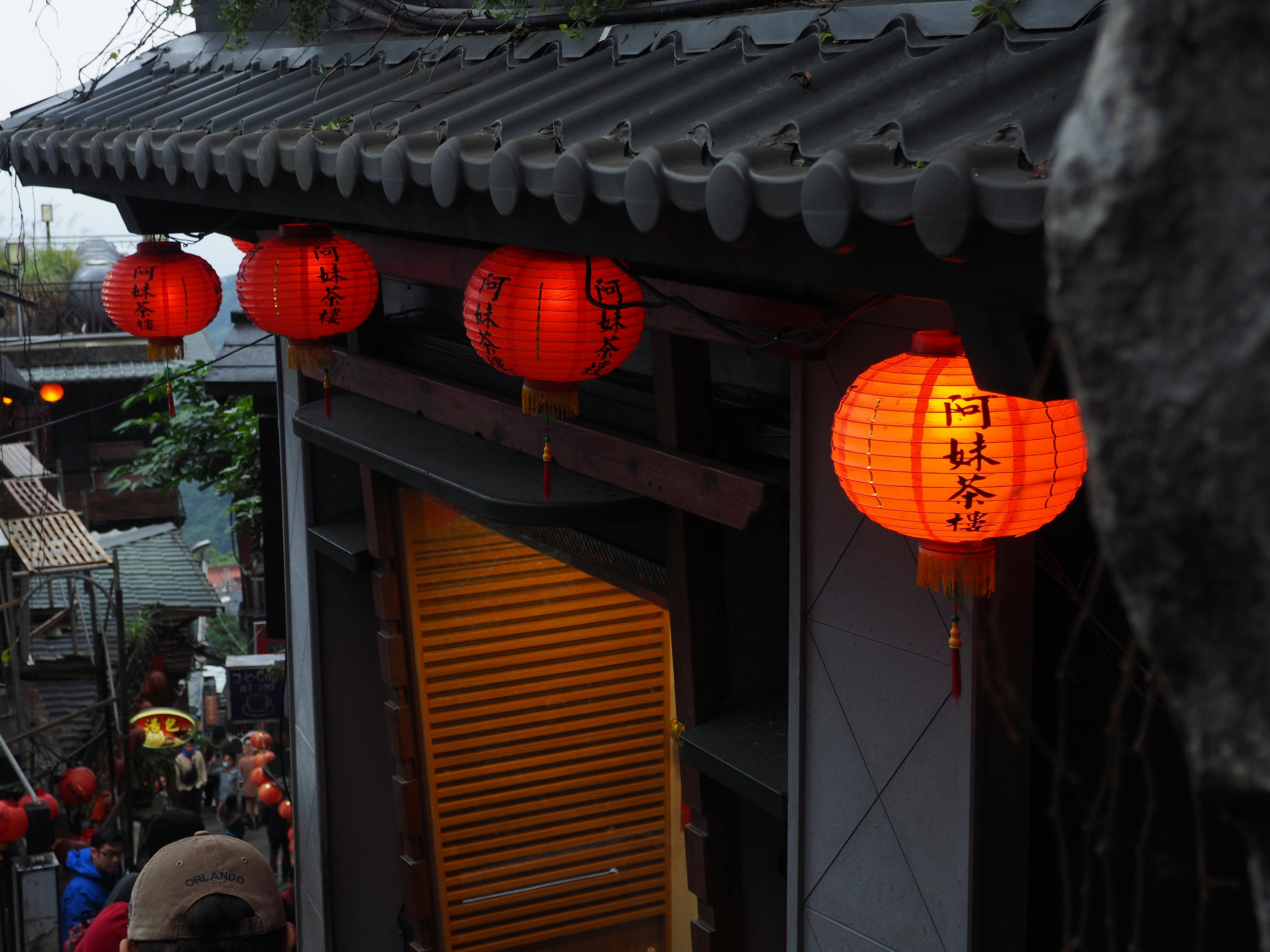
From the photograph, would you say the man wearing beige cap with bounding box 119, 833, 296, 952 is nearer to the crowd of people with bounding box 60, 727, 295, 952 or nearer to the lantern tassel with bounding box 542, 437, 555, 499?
the crowd of people with bounding box 60, 727, 295, 952

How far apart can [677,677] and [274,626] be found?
27.4 ft

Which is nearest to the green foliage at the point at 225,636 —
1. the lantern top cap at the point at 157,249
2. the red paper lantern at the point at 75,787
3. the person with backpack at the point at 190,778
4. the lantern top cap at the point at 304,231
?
the person with backpack at the point at 190,778

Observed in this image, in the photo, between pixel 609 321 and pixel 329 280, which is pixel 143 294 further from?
pixel 609 321

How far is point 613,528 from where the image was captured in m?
5.43

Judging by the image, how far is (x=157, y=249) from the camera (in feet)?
22.8

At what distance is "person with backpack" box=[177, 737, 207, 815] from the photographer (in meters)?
19.3

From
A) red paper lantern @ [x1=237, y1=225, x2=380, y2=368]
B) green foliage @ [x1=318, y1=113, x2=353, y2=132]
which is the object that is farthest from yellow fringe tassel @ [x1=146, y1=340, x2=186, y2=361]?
green foliage @ [x1=318, y1=113, x2=353, y2=132]

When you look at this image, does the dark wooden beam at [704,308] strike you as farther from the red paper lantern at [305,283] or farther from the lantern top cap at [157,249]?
the lantern top cap at [157,249]

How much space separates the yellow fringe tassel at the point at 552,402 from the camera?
4.36m

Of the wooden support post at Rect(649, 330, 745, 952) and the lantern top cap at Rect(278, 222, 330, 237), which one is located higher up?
the lantern top cap at Rect(278, 222, 330, 237)

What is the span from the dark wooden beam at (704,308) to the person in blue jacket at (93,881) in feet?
20.3

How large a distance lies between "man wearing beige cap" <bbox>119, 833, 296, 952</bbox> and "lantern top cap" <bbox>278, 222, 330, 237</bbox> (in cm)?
299

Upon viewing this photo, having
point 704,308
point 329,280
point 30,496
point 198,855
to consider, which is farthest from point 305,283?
point 30,496

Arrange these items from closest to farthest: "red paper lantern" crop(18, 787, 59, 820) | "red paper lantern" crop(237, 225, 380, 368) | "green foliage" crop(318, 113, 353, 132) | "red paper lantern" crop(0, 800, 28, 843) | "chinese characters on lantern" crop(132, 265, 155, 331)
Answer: "green foliage" crop(318, 113, 353, 132) → "red paper lantern" crop(237, 225, 380, 368) → "chinese characters on lantern" crop(132, 265, 155, 331) → "red paper lantern" crop(0, 800, 28, 843) → "red paper lantern" crop(18, 787, 59, 820)
